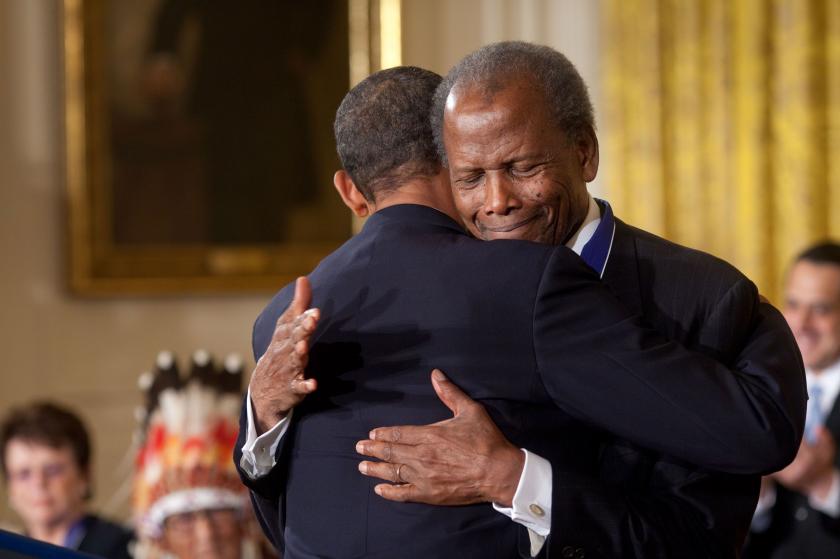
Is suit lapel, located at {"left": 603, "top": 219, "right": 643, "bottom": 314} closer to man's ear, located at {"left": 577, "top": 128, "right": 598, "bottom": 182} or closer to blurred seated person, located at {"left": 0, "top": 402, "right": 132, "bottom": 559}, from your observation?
man's ear, located at {"left": 577, "top": 128, "right": 598, "bottom": 182}

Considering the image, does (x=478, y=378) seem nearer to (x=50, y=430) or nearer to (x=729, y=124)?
(x=50, y=430)

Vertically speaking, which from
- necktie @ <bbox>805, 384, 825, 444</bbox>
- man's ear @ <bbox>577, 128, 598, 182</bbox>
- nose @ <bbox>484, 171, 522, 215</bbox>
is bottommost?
necktie @ <bbox>805, 384, 825, 444</bbox>

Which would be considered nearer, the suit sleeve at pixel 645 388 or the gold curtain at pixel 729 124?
the suit sleeve at pixel 645 388

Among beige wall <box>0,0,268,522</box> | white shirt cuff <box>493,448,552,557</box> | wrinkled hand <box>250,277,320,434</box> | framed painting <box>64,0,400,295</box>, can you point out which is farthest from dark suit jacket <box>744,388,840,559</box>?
beige wall <box>0,0,268,522</box>

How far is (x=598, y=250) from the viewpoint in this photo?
2088 millimetres

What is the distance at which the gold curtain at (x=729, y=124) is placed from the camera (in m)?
6.36

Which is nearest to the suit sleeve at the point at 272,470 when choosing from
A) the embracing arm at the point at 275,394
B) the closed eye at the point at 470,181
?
the embracing arm at the point at 275,394

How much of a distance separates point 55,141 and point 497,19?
8.84ft

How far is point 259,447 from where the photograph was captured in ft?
6.76

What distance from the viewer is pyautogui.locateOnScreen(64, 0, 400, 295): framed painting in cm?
619

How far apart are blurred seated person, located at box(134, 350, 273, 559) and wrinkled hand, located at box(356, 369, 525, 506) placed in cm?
218

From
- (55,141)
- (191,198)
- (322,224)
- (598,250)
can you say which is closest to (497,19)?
(322,224)

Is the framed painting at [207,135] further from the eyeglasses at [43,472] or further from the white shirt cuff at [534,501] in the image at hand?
the white shirt cuff at [534,501]

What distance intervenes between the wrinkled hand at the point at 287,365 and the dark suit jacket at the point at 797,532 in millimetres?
2634
